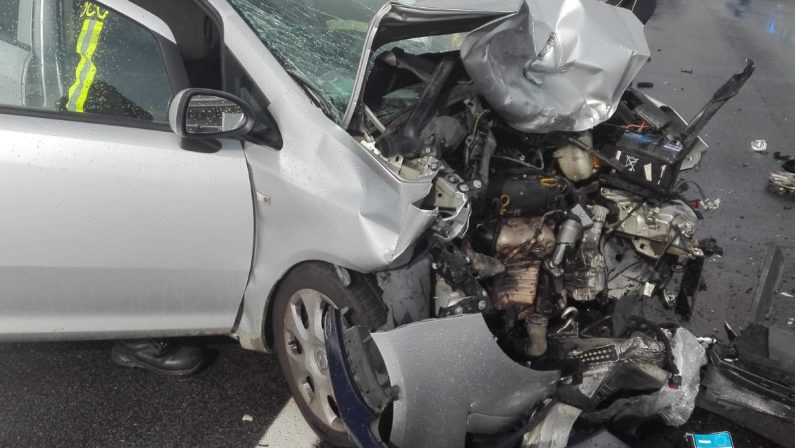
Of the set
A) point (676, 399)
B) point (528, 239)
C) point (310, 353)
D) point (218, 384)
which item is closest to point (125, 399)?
point (218, 384)

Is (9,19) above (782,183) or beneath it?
above

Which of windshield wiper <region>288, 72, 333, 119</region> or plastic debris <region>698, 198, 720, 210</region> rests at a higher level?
windshield wiper <region>288, 72, 333, 119</region>

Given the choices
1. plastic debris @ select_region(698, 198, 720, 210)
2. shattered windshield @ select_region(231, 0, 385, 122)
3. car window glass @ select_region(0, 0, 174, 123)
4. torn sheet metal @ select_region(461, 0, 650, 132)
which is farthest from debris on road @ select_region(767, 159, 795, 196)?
car window glass @ select_region(0, 0, 174, 123)

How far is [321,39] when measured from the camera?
119 inches

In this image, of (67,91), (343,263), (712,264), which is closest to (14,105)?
(67,91)

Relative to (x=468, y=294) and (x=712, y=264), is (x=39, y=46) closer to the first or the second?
(x=468, y=294)

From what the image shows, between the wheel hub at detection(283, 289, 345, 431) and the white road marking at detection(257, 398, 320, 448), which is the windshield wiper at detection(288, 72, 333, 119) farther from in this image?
the white road marking at detection(257, 398, 320, 448)

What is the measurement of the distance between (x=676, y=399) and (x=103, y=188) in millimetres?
2404

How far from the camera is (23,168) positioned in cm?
252

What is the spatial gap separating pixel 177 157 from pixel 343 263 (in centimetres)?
77

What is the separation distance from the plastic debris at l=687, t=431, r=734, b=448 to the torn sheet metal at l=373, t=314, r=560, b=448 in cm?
94

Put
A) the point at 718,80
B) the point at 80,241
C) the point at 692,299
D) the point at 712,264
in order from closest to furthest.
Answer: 1. the point at 80,241
2. the point at 692,299
3. the point at 712,264
4. the point at 718,80

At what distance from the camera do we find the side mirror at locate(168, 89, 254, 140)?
247 centimetres

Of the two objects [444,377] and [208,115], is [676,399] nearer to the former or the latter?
[444,377]
